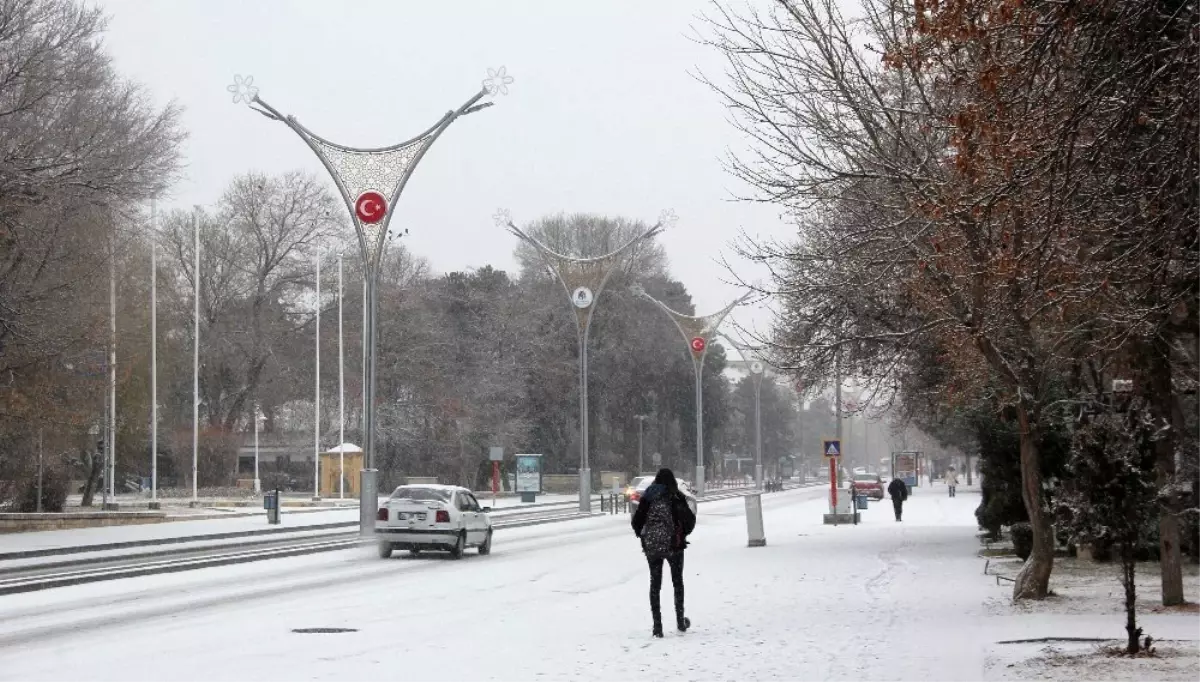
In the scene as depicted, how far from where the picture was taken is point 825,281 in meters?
22.5

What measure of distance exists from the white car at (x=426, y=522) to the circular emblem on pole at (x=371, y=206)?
28.6ft

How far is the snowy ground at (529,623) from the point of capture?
13.4 meters

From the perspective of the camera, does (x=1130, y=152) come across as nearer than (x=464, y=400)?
Yes

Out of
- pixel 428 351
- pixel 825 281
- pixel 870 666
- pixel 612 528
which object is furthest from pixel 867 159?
pixel 428 351

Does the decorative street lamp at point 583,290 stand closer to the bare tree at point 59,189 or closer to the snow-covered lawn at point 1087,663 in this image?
the bare tree at point 59,189

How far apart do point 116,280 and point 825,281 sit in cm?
3874

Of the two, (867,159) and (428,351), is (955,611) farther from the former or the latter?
(428,351)

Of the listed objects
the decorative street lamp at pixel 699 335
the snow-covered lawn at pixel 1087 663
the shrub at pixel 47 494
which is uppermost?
the decorative street lamp at pixel 699 335

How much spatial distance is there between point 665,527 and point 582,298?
42544 mm

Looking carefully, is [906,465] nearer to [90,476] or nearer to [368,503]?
[90,476]

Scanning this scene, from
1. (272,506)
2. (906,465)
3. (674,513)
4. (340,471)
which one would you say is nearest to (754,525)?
(272,506)

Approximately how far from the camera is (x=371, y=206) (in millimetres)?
37750

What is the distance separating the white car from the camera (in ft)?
101

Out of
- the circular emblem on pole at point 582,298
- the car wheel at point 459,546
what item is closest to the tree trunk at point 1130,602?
the car wheel at point 459,546
